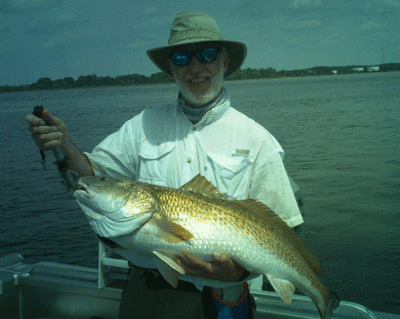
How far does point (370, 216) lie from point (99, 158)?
9.39 meters

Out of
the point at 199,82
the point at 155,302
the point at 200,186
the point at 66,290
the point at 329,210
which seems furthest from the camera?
the point at 329,210

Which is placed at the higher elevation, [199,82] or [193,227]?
[199,82]

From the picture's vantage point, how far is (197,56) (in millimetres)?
3217

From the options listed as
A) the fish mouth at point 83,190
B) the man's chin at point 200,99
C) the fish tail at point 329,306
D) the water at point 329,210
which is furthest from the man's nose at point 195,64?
the water at point 329,210

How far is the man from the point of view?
9.35ft

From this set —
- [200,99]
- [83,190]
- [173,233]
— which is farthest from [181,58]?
[173,233]

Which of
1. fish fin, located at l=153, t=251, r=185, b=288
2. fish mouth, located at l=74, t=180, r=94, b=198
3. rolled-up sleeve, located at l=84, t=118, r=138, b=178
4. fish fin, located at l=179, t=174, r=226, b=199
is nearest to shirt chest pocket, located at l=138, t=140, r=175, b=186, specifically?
rolled-up sleeve, located at l=84, t=118, r=138, b=178

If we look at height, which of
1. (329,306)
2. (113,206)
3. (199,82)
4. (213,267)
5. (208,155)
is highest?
(199,82)

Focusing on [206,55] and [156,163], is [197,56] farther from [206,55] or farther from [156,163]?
[156,163]

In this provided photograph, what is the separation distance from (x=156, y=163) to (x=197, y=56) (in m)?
0.94

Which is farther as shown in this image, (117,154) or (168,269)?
(117,154)

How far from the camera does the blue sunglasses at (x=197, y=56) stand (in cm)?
321

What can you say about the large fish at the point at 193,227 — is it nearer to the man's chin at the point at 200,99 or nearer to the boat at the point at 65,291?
the man's chin at the point at 200,99

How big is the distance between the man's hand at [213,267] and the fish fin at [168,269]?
0.23ft
